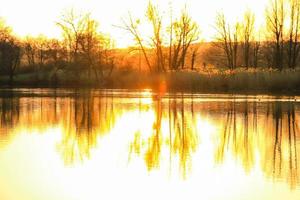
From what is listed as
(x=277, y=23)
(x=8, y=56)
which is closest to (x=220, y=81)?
(x=277, y=23)

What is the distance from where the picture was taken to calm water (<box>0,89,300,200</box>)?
8.05 m

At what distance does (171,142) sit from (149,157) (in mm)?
2165

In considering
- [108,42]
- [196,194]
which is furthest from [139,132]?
[108,42]

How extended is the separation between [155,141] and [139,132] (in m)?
1.83

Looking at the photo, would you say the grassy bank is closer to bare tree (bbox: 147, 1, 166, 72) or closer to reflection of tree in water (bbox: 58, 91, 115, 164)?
bare tree (bbox: 147, 1, 166, 72)

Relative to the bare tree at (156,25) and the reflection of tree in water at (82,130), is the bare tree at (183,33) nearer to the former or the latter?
the bare tree at (156,25)

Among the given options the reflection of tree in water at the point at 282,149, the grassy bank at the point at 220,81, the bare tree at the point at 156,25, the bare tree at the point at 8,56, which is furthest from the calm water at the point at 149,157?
the bare tree at the point at 8,56

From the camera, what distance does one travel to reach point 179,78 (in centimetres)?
3938

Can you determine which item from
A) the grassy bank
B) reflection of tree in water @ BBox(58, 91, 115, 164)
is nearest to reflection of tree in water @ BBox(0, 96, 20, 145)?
reflection of tree in water @ BBox(58, 91, 115, 164)

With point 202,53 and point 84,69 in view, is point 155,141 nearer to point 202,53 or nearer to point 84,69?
point 84,69

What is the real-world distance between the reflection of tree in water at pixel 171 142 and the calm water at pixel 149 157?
0.02m

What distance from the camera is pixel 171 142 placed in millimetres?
12812

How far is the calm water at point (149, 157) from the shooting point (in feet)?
26.4

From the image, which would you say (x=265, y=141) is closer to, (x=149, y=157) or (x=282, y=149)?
(x=282, y=149)
